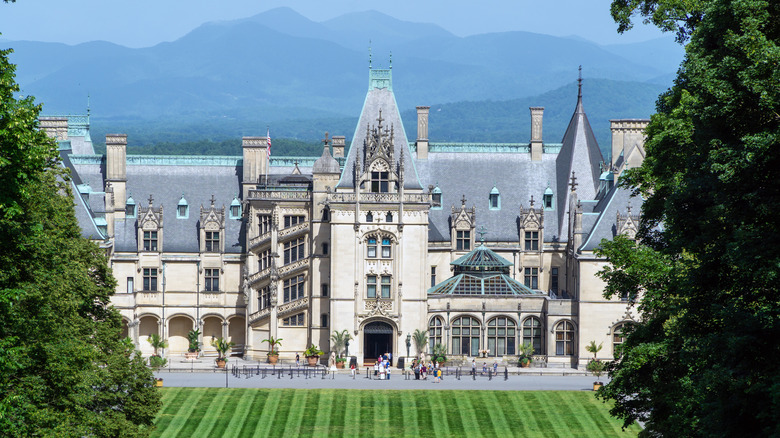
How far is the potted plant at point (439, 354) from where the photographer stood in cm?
8462

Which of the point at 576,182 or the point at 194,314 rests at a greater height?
the point at 576,182

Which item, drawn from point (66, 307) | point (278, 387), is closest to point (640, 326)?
point (66, 307)

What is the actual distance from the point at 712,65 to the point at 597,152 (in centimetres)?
5829

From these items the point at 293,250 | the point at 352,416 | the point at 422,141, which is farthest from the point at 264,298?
the point at 352,416

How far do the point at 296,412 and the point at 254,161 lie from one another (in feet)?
92.3

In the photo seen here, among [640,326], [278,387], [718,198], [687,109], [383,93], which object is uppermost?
[383,93]

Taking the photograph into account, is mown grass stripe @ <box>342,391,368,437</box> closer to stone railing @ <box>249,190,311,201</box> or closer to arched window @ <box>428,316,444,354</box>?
arched window @ <box>428,316,444,354</box>

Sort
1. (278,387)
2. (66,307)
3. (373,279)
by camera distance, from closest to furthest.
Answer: (66,307) → (278,387) → (373,279)

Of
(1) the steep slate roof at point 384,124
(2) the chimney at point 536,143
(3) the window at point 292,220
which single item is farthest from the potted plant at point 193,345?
(2) the chimney at point 536,143

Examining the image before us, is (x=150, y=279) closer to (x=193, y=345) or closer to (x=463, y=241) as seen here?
(x=193, y=345)

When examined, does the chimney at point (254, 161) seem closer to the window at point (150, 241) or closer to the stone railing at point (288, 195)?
the stone railing at point (288, 195)

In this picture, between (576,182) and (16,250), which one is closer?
(16,250)

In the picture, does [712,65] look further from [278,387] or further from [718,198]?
[278,387]

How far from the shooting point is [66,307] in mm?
43625
